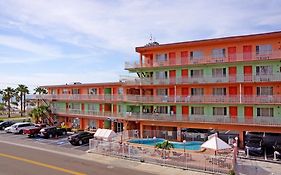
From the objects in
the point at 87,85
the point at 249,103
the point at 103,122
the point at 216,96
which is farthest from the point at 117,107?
the point at 249,103

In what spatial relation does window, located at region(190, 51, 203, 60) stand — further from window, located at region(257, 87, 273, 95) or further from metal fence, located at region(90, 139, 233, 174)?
metal fence, located at region(90, 139, 233, 174)

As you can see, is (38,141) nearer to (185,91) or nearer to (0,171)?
(0,171)

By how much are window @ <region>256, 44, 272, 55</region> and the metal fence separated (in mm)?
16245

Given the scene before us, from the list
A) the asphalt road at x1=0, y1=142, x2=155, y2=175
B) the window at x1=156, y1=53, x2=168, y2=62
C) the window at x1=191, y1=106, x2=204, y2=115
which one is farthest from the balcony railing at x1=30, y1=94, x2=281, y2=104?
the asphalt road at x1=0, y1=142, x2=155, y2=175

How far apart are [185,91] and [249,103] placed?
27.8ft

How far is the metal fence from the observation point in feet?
69.0

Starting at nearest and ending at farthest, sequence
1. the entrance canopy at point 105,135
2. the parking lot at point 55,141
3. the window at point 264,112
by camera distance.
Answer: the entrance canopy at point 105,135 → the window at point 264,112 → the parking lot at point 55,141

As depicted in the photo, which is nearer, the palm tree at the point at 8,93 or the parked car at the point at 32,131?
the parked car at the point at 32,131

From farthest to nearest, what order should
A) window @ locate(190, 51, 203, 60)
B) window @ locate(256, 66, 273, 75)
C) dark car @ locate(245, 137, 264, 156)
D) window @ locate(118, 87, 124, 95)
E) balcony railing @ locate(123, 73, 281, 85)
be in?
window @ locate(118, 87, 124, 95) < window @ locate(190, 51, 203, 60) < window @ locate(256, 66, 273, 75) < balcony railing @ locate(123, 73, 281, 85) < dark car @ locate(245, 137, 264, 156)

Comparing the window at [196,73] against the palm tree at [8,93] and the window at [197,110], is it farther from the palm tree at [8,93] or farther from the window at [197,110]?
the palm tree at [8,93]

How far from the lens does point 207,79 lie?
35812mm

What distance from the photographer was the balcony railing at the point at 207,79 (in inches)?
1267

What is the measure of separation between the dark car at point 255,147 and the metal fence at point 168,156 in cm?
798

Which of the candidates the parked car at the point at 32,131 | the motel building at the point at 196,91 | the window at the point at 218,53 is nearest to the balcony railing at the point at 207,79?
the motel building at the point at 196,91
